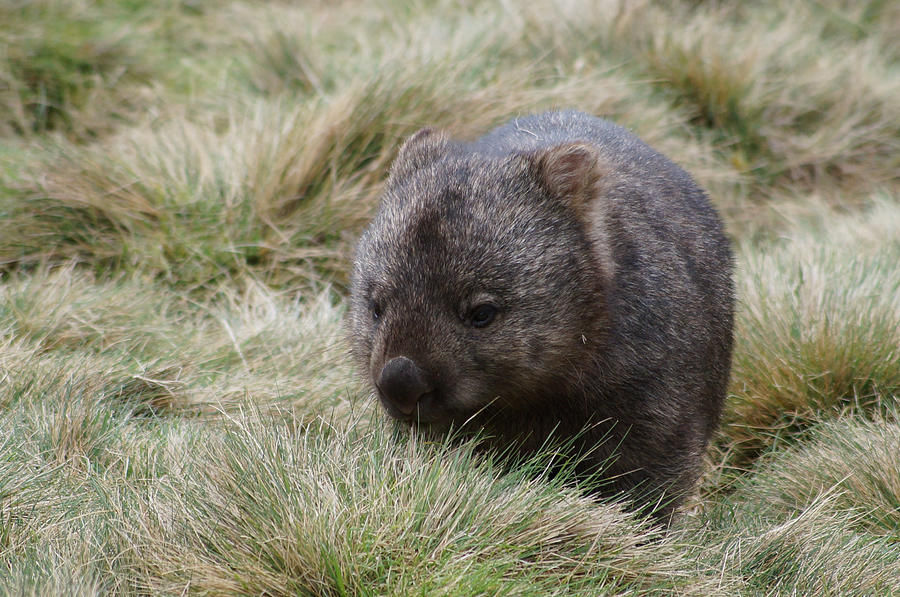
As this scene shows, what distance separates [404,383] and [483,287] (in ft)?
1.23

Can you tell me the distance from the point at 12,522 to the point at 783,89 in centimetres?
601

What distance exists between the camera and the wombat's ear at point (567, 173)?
3410 mm

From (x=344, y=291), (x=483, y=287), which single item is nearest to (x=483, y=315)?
(x=483, y=287)

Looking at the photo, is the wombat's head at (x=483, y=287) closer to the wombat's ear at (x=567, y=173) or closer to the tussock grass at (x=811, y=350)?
the wombat's ear at (x=567, y=173)

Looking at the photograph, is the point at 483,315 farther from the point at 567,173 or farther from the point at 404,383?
the point at 567,173

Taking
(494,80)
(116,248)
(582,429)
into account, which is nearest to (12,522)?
(582,429)

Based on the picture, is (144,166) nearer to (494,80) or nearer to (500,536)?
(494,80)

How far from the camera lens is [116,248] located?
543cm

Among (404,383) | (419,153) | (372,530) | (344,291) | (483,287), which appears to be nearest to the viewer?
(372,530)

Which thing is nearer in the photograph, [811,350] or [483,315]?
[483,315]

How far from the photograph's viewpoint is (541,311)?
10.8ft

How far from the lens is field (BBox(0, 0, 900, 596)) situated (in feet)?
9.67

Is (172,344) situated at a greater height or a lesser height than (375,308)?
A: lesser

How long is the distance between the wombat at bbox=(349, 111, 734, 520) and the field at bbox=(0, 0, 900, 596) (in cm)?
19
